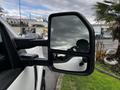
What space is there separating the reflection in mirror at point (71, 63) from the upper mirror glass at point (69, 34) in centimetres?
9

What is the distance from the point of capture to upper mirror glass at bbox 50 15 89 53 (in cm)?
147

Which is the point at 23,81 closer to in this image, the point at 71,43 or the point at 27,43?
the point at 27,43

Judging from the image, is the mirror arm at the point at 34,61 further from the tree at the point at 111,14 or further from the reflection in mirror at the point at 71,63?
the tree at the point at 111,14

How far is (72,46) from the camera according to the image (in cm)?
151

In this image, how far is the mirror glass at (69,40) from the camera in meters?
1.48

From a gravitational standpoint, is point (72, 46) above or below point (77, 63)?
above

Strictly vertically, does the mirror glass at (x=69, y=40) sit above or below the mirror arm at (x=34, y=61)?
above

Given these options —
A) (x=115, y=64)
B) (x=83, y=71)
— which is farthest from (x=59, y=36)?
(x=115, y=64)

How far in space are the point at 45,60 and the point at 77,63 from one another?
0.24 m

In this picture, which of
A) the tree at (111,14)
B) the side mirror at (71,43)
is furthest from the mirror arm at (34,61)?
the tree at (111,14)

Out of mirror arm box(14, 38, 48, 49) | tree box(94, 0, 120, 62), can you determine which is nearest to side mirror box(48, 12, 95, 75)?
mirror arm box(14, 38, 48, 49)

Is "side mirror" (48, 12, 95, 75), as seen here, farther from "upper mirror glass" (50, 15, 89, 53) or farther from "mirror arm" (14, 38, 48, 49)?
"mirror arm" (14, 38, 48, 49)

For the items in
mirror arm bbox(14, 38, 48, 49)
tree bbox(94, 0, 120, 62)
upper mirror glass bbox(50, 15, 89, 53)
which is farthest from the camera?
tree bbox(94, 0, 120, 62)

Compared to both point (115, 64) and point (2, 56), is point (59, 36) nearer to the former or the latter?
point (2, 56)
